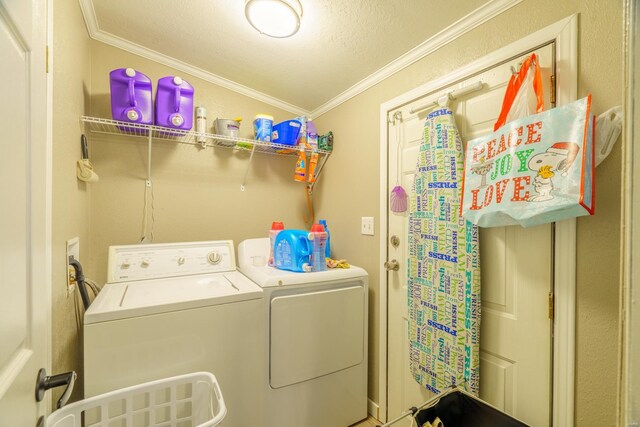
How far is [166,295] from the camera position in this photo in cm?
130

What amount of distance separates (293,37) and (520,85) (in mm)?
1209

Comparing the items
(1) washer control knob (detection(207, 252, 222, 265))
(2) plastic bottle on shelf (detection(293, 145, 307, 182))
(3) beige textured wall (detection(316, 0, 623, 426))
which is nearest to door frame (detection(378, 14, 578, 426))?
(3) beige textured wall (detection(316, 0, 623, 426))

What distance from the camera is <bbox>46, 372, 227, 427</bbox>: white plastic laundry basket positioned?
1022 mm

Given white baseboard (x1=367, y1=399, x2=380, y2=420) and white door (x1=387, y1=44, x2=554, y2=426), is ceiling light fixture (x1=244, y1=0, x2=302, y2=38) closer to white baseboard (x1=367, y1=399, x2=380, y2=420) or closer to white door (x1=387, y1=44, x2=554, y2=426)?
white door (x1=387, y1=44, x2=554, y2=426)

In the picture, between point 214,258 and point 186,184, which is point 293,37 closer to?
point 186,184

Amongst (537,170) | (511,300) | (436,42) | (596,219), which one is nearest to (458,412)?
(511,300)

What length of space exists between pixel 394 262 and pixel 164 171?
1.76m

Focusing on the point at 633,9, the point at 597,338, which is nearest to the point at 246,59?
the point at 633,9

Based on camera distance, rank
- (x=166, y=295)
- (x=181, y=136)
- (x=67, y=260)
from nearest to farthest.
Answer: (x=67, y=260) < (x=166, y=295) < (x=181, y=136)

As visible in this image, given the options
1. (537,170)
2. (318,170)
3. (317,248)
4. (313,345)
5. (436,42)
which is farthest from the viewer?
(318,170)

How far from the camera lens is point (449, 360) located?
1270mm

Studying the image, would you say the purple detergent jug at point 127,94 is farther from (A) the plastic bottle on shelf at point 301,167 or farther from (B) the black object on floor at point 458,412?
(B) the black object on floor at point 458,412

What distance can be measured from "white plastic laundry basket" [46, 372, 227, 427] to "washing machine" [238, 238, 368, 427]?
36 cm

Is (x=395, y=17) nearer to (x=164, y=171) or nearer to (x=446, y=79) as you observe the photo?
(x=446, y=79)
